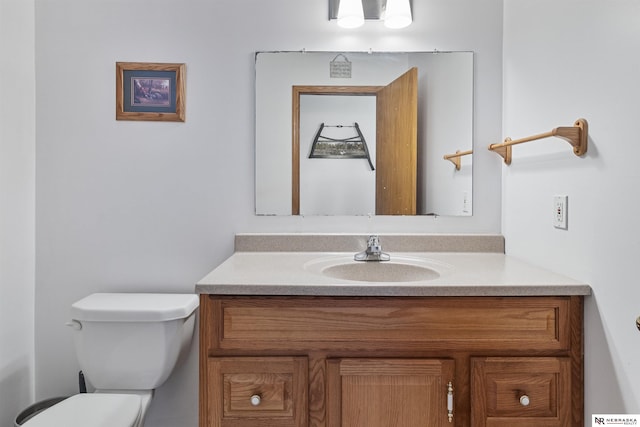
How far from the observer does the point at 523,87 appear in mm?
1554

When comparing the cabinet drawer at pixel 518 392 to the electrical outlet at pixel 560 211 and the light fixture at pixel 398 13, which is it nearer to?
the electrical outlet at pixel 560 211

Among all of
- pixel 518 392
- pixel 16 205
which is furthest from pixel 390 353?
pixel 16 205

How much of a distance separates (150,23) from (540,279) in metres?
1.74

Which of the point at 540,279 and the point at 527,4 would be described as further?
the point at 527,4

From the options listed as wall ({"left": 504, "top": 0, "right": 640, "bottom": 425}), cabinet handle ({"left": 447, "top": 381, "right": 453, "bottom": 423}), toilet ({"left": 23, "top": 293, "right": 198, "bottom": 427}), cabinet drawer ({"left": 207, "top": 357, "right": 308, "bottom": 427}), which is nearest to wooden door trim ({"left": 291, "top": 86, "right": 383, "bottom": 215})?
wall ({"left": 504, "top": 0, "right": 640, "bottom": 425})

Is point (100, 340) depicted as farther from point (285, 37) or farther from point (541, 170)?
point (541, 170)

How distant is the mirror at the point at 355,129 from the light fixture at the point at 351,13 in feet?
0.39

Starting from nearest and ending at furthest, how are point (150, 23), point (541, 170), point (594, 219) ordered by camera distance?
point (594, 219), point (541, 170), point (150, 23)

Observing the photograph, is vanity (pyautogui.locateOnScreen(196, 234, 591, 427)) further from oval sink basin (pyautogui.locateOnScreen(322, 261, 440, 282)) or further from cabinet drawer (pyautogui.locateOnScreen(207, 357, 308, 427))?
oval sink basin (pyautogui.locateOnScreen(322, 261, 440, 282))

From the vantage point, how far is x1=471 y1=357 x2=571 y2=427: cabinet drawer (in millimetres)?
1155

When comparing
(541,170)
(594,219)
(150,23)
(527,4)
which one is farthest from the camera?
(150,23)

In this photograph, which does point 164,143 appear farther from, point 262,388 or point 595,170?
point 595,170

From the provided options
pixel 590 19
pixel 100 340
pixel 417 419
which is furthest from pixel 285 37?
pixel 417 419

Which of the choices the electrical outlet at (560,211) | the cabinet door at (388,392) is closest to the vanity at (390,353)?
the cabinet door at (388,392)
